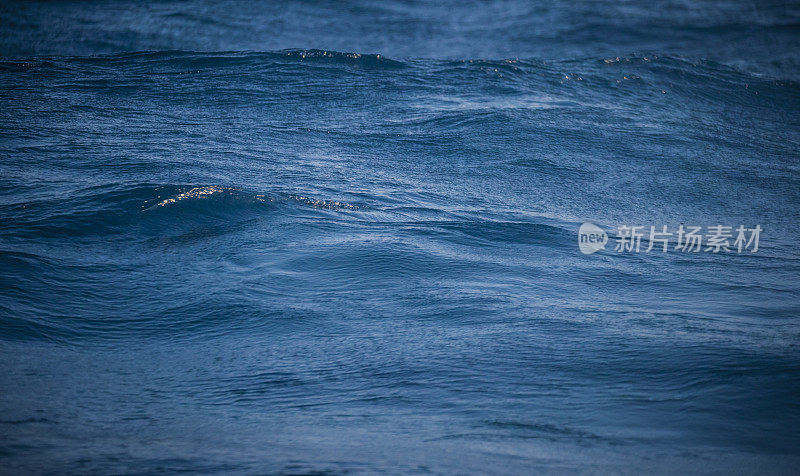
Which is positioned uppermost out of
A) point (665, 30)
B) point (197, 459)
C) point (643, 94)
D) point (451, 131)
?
point (665, 30)

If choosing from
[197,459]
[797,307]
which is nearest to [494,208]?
[797,307]

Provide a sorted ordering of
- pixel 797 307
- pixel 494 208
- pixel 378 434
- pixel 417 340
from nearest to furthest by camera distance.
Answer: pixel 378 434, pixel 417 340, pixel 797 307, pixel 494 208

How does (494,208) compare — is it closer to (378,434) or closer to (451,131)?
(451,131)

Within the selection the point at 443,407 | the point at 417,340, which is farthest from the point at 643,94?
the point at 443,407

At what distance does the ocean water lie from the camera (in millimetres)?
2600

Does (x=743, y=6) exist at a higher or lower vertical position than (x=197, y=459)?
higher

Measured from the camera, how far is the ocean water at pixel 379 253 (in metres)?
2.60

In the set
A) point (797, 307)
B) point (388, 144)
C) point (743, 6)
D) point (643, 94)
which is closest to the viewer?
point (797, 307)

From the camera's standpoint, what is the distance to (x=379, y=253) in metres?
4.56

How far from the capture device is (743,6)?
39.1 ft

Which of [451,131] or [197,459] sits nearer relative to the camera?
[197,459]

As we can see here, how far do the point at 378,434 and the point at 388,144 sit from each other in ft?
15.4

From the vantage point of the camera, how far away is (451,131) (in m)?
7.40

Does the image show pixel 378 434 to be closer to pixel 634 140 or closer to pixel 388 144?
pixel 388 144
